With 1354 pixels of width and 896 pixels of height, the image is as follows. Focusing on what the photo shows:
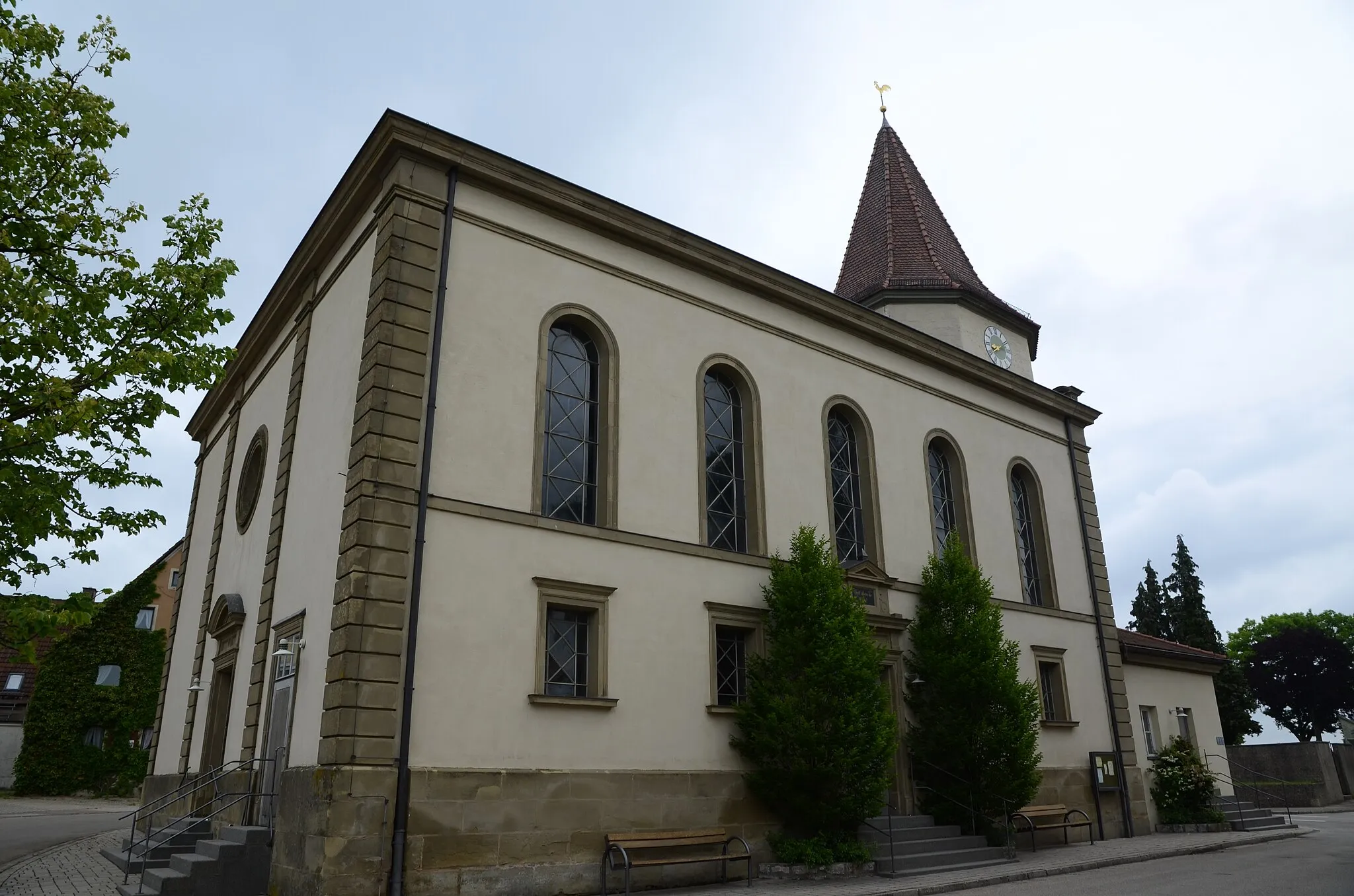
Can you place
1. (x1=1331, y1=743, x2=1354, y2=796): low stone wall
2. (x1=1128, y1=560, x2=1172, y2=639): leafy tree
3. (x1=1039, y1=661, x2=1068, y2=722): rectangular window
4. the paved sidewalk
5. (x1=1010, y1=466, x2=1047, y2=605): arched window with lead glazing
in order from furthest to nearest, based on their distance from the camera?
(x1=1128, y1=560, x2=1172, y2=639): leafy tree
(x1=1331, y1=743, x2=1354, y2=796): low stone wall
(x1=1010, y1=466, x2=1047, y2=605): arched window with lead glazing
(x1=1039, y1=661, x2=1068, y2=722): rectangular window
the paved sidewalk

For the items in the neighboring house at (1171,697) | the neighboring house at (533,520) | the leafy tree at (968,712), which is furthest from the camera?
the neighboring house at (1171,697)

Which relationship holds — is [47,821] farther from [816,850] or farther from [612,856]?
[816,850]

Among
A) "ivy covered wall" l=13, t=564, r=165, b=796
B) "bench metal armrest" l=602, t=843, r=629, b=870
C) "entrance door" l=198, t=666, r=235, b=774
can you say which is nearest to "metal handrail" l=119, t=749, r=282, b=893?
"entrance door" l=198, t=666, r=235, b=774

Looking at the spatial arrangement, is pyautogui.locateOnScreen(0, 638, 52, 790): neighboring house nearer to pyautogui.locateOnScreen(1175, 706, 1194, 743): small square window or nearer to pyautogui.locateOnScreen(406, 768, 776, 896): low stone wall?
pyautogui.locateOnScreen(406, 768, 776, 896): low stone wall

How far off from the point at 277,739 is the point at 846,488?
1011 centimetres

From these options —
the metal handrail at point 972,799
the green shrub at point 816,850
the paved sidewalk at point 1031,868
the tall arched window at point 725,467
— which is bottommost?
the paved sidewalk at point 1031,868

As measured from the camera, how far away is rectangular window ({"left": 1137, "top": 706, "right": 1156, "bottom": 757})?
71.6 feet

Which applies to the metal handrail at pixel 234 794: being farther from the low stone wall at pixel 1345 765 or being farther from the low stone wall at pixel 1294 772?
the low stone wall at pixel 1345 765

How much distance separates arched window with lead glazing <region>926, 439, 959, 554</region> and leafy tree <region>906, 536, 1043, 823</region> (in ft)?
6.74

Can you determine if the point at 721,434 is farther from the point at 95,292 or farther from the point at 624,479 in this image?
the point at 95,292

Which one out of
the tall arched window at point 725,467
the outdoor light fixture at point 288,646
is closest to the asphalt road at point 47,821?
the outdoor light fixture at point 288,646

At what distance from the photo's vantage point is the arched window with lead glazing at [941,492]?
1884 cm

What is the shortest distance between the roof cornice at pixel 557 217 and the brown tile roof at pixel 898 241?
3603mm

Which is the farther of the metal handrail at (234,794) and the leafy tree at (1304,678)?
the leafy tree at (1304,678)
